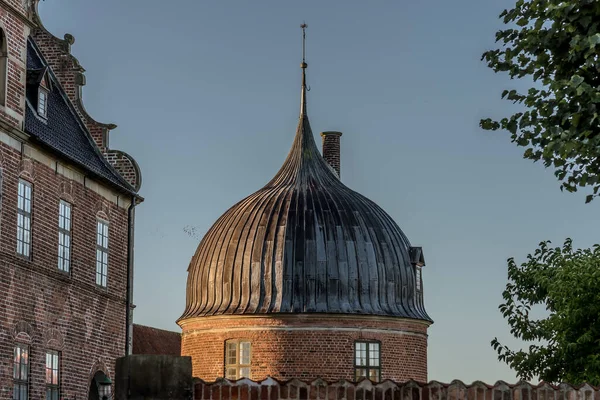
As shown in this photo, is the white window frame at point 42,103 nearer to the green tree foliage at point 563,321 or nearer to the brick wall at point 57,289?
the brick wall at point 57,289

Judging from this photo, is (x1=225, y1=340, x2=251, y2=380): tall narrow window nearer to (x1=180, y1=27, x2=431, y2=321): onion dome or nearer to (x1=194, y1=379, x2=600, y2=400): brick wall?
(x1=180, y1=27, x2=431, y2=321): onion dome

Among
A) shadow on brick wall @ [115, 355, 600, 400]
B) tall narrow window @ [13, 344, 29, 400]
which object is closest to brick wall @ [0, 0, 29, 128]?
tall narrow window @ [13, 344, 29, 400]

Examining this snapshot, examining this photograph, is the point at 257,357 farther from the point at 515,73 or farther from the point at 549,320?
the point at 515,73

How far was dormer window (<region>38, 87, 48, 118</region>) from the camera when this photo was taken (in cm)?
2855

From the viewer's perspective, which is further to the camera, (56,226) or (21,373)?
(56,226)

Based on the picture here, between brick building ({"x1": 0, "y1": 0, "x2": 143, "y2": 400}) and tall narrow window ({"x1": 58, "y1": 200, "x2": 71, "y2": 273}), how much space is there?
2 centimetres

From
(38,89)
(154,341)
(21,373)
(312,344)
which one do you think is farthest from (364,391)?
(154,341)

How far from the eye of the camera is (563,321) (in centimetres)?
3194

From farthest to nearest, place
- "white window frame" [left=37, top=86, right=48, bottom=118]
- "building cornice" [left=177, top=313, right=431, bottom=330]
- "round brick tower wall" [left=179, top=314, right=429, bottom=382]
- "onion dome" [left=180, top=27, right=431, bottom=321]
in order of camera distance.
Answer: "onion dome" [left=180, top=27, right=431, bottom=321]
"building cornice" [left=177, top=313, right=431, bottom=330]
"round brick tower wall" [left=179, top=314, right=429, bottom=382]
"white window frame" [left=37, top=86, right=48, bottom=118]

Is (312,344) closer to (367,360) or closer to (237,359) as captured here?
(367,360)

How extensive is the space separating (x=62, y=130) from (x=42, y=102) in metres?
1.46

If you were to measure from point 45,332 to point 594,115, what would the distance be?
53.4 ft

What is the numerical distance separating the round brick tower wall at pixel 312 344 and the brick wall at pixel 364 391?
102 ft

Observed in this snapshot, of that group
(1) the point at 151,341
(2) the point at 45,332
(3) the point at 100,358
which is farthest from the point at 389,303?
(2) the point at 45,332
